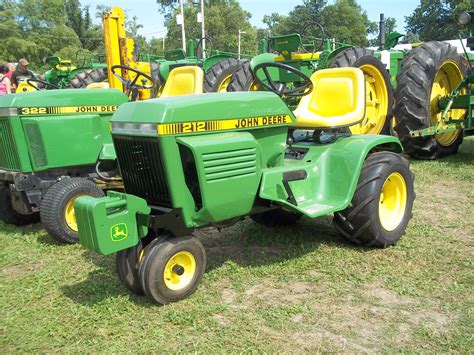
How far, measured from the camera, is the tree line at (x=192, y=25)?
159ft

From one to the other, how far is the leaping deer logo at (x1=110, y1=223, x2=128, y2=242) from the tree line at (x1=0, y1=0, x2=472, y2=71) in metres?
40.0

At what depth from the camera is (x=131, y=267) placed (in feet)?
10.8

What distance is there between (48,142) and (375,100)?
4679 mm

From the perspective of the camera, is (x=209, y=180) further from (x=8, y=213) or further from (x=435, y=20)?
(x=435, y=20)

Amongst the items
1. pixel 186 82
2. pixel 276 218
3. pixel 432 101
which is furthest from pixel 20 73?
pixel 276 218

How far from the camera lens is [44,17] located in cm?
5575

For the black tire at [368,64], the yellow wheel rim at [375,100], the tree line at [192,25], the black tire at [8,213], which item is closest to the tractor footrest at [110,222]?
the black tire at [8,213]

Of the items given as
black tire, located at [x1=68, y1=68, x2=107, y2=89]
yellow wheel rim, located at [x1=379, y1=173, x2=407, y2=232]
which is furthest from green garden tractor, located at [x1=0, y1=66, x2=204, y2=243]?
black tire, located at [x1=68, y1=68, x2=107, y2=89]

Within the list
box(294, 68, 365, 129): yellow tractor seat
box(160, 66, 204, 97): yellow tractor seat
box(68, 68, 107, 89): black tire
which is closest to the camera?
box(294, 68, 365, 129): yellow tractor seat

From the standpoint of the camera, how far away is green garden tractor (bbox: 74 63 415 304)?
3104 millimetres

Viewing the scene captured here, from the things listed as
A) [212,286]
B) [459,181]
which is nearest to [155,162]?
[212,286]

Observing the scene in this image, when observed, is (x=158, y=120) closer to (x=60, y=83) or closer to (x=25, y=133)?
(x=25, y=133)

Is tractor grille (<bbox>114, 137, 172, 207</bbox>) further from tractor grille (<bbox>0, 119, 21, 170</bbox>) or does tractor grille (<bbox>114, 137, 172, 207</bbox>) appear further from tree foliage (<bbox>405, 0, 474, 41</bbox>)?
tree foliage (<bbox>405, 0, 474, 41</bbox>)

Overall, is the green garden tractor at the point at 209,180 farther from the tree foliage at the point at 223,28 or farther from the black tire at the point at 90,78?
the tree foliage at the point at 223,28
